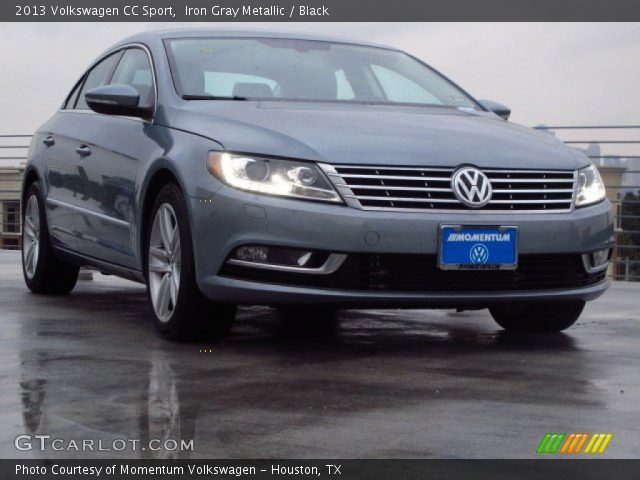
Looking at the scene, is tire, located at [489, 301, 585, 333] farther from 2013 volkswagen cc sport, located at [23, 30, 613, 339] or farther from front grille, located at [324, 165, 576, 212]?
front grille, located at [324, 165, 576, 212]

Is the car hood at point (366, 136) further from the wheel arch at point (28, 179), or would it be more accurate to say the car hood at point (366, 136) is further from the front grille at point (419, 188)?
the wheel arch at point (28, 179)

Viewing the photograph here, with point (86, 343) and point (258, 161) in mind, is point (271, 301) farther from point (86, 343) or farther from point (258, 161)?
point (86, 343)

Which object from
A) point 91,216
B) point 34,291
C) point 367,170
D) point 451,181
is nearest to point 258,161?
point 367,170

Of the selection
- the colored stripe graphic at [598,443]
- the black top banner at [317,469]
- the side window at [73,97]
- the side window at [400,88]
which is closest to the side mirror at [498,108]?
the side window at [400,88]

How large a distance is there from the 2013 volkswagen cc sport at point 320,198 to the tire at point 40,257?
1374 millimetres

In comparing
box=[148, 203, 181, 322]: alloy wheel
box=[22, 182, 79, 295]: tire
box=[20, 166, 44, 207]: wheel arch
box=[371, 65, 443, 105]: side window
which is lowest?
box=[22, 182, 79, 295]: tire

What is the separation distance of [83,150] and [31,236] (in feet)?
5.00

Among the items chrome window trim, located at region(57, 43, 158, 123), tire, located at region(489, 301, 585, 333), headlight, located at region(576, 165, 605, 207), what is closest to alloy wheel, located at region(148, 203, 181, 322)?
chrome window trim, located at region(57, 43, 158, 123)

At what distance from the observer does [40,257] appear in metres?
8.78

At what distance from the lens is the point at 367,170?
597 centimetres

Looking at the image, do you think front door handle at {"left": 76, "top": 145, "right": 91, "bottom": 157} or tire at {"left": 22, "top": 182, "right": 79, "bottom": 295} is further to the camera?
tire at {"left": 22, "top": 182, "right": 79, "bottom": 295}

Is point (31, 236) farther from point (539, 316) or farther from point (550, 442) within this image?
point (550, 442)

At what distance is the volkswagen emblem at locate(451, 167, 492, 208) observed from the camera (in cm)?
605

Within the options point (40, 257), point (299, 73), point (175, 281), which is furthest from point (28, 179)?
point (175, 281)
